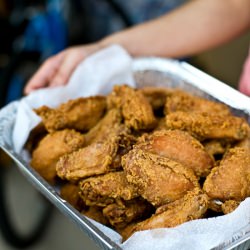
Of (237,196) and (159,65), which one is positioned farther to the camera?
(159,65)

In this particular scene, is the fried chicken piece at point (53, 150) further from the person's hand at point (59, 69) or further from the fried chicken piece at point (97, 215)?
the person's hand at point (59, 69)

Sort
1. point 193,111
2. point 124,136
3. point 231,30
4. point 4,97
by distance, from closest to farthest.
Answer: point 124,136 < point 193,111 < point 231,30 < point 4,97

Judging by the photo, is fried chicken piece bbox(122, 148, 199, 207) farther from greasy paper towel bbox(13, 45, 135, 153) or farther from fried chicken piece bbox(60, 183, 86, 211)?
greasy paper towel bbox(13, 45, 135, 153)

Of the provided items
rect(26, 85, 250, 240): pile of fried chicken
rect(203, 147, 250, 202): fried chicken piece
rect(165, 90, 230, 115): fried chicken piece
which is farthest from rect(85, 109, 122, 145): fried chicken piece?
rect(203, 147, 250, 202): fried chicken piece

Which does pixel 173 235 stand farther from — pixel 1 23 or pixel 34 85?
pixel 1 23

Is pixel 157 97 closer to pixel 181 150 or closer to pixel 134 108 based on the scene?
pixel 134 108

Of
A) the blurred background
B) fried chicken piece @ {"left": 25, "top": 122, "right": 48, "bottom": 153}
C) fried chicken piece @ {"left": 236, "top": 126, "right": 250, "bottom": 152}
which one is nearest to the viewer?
fried chicken piece @ {"left": 236, "top": 126, "right": 250, "bottom": 152}

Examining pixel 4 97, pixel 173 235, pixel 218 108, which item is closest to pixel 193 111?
pixel 218 108
